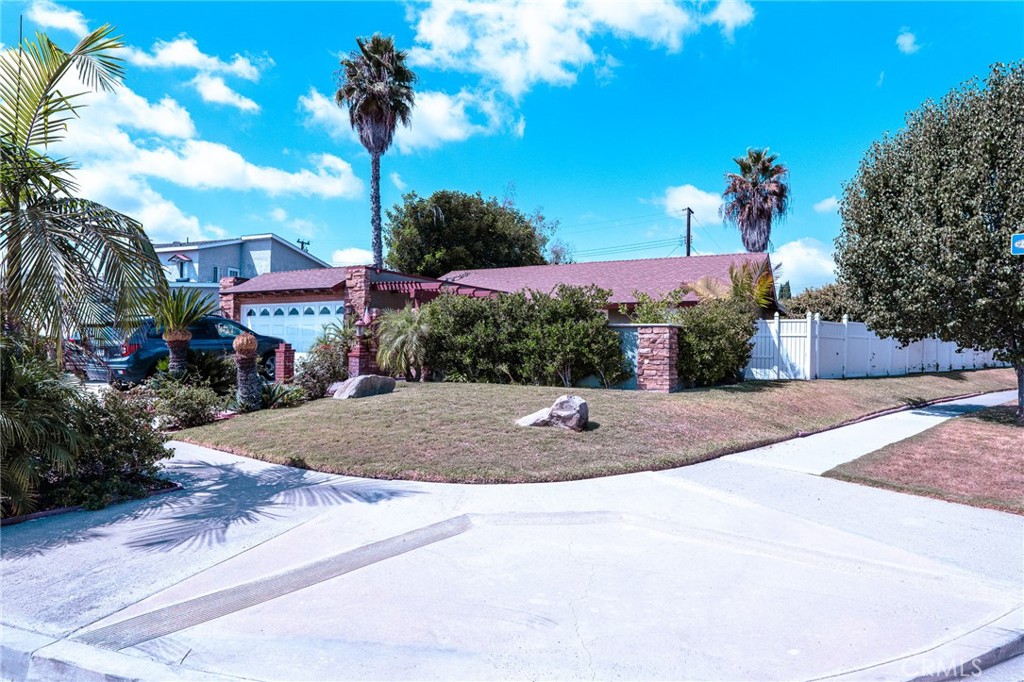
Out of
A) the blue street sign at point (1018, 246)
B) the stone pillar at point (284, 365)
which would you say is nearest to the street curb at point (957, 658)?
the blue street sign at point (1018, 246)

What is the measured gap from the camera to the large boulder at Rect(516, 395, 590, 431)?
29.3 feet

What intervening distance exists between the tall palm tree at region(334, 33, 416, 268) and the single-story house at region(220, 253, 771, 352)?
8387mm

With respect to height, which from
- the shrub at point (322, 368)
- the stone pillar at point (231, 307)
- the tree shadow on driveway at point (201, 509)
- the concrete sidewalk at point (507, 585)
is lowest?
the concrete sidewalk at point (507, 585)

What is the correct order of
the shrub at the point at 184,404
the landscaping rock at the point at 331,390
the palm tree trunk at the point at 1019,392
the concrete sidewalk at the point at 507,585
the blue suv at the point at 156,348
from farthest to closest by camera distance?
the palm tree trunk at the point at 1019,392, the landscaping rock at the point at 331,390, the blue suv at the point at 156,348, the shrub at the point at 184,404, the concrete sidewalk at the point at 507,585

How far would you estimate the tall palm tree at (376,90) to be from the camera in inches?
1102

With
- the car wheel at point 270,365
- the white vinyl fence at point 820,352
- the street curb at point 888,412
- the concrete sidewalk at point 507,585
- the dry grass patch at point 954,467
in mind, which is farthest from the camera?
the white vinyl fence at point 820,352

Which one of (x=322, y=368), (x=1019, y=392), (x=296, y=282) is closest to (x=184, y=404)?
(x=322, y=368)

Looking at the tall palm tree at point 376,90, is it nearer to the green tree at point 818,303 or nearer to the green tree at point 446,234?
the green tree at point 446,234

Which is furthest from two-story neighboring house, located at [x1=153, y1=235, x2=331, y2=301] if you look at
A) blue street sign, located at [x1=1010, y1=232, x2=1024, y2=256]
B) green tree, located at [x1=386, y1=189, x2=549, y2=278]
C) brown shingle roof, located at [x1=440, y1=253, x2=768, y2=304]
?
blue street sign, located at [x1=1010, y1=232, x2=1024, y2=256]

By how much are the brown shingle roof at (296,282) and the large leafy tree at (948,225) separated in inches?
573

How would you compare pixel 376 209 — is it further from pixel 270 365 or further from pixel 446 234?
pixel 270 365

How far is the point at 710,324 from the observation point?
13.9 metres

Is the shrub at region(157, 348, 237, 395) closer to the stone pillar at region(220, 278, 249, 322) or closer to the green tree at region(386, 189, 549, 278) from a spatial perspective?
the stone pillar at region(220, 278, 249, 322)

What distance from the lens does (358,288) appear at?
59.9 ft
